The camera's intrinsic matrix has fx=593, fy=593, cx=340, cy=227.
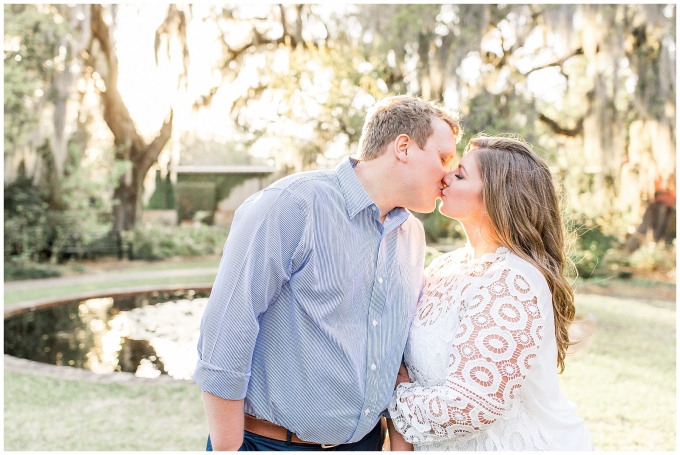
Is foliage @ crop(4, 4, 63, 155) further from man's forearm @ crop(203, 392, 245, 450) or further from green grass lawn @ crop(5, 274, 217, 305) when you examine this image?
man's forearm @ crop(203, 392, 245, 450)

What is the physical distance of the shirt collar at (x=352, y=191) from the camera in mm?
1861

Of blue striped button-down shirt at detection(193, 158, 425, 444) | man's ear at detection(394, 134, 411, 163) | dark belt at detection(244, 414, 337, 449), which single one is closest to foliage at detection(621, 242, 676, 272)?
man's ear at detection(394, 134, 411, 163)

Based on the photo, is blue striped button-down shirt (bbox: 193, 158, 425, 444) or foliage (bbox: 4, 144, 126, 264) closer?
blue striped button-down shirt (bbox: 193, 158, 425, 444)

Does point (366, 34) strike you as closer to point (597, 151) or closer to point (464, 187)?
point (597, 151)

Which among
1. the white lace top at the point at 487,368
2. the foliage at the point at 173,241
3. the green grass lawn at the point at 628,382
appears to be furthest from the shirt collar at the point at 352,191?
the foliage at the point at 173,241

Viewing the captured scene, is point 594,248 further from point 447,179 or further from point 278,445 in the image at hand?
point 278,445

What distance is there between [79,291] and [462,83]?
27.5 feet

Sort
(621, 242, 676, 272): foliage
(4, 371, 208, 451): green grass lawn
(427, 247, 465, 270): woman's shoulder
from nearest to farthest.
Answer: (427, 247, 465, 270): woman's shoulder → (4, 371, 208, 451): green grass lawn → (621, 242, 676, 272): foliage

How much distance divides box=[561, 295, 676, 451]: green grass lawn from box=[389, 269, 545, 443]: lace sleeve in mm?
3053

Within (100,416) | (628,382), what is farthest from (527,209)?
(628,382)

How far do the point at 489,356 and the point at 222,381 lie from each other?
754 millimetres

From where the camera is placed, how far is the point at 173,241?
61.5 ft

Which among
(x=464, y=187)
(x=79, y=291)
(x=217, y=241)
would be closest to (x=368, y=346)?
(x=464, y=187)

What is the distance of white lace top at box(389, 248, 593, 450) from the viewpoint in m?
1.69
